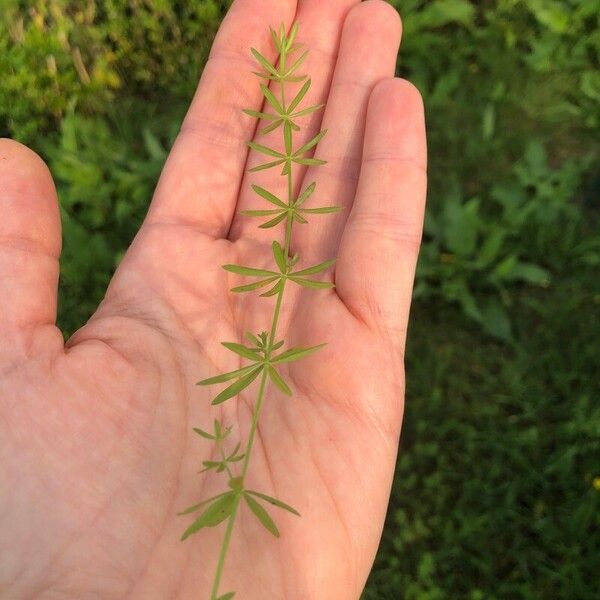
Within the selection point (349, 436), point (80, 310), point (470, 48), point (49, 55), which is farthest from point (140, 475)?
point (470, 48)

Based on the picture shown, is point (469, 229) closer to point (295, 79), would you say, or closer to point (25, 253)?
point (295, 79)

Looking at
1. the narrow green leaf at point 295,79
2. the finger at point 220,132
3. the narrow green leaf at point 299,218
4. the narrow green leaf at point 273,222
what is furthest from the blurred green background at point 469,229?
the narrow green leaf at point 273,222

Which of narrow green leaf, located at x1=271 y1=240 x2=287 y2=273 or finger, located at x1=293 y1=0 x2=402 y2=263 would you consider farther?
finger, located at x1=293 y1=0 x2=402 y2=263

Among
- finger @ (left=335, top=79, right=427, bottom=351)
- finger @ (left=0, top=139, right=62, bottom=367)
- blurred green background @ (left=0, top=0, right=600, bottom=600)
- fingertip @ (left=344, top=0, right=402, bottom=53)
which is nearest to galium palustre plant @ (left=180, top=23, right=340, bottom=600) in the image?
finger @ (left=335, top=79, right=427, bottom=351)

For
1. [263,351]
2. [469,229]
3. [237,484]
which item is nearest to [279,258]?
[263,351]

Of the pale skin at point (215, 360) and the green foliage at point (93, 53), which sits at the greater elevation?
the green foliage at point (93, 53)

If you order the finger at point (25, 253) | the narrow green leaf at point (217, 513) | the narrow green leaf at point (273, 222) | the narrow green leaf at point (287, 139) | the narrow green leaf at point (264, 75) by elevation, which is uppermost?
the narrow green leaf at point (264, 75)

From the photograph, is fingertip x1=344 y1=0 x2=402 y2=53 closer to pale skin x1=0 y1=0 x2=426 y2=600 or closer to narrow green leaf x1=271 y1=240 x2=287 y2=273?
pale skin x1=0 y1=0 x2=426 y2=600

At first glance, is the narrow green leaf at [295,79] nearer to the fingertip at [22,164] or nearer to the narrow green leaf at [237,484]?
the fingertip at [22,164]
